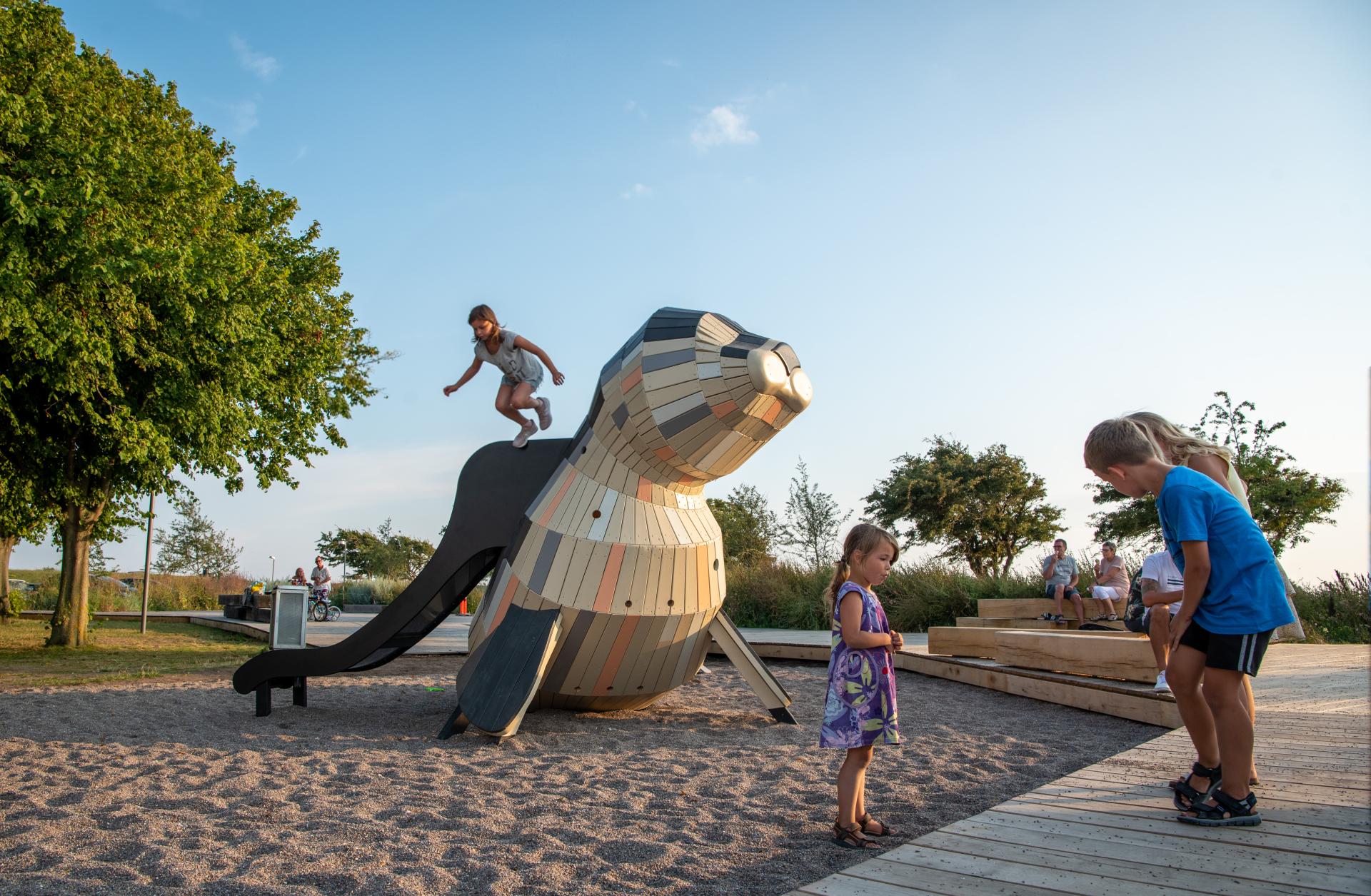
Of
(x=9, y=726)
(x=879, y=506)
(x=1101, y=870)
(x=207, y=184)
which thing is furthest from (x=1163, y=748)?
(x=879, y=506)

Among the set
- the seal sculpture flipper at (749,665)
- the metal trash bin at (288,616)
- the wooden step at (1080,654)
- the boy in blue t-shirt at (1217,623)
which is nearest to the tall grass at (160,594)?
the metal trash bin at (288,616)

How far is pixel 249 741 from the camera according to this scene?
5.90 metres

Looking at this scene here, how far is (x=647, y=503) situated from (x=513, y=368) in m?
1.62

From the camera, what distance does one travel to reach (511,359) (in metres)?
6.44

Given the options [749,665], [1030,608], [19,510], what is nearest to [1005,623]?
[1030,608]

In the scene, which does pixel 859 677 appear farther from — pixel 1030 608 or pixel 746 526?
pixel 746 526

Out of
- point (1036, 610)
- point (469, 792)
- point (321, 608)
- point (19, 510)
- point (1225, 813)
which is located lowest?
point (321, 608)

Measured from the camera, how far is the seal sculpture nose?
519 centimetres

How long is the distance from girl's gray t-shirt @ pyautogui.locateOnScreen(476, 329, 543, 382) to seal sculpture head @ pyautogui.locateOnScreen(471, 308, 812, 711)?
80 centimetres

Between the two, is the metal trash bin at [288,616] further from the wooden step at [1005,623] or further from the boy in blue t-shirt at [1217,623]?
the boy in blue t-shirt at [1217,623]

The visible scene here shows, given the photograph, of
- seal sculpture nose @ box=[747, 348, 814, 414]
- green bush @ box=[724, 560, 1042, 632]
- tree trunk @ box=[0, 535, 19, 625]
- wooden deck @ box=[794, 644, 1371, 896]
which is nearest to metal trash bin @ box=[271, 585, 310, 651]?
seal sculpture nose @ box=[747, 348, 814, 414]

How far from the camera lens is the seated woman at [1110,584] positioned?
1141 centimetres

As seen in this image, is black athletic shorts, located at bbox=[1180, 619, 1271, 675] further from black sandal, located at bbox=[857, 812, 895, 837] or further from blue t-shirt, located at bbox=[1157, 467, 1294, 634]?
black sandal, located at bbox=[857, 812, 895, 837]

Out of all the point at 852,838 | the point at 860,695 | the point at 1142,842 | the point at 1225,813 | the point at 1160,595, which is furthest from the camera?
the point at 1160,595
